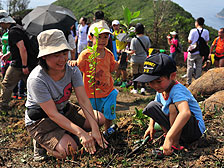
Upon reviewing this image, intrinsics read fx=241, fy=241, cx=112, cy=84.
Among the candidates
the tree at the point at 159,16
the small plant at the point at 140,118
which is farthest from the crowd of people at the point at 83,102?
the tree at the point at 159,16

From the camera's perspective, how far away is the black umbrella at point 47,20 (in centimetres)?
532

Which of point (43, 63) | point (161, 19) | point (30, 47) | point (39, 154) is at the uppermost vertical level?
point (161, 19)

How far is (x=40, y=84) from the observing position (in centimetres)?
265

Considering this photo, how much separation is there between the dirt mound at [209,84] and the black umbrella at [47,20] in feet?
10.7

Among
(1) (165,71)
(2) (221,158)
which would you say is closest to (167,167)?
(2) (221,158)

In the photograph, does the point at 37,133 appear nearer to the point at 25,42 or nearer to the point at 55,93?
the point at 55,93

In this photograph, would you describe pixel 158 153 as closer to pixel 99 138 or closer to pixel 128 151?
pixel 128 151

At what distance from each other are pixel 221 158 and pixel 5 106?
13.0 feet

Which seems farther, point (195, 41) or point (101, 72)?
point (195, 41)

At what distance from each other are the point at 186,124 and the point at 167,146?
30 centimetres

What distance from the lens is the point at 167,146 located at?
7.78ft

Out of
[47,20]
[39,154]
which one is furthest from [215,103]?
[47,20]

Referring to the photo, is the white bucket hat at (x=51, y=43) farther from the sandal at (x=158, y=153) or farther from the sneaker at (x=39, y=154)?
the sandal at (x=158, y=153)

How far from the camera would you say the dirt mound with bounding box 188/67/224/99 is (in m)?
4.78
